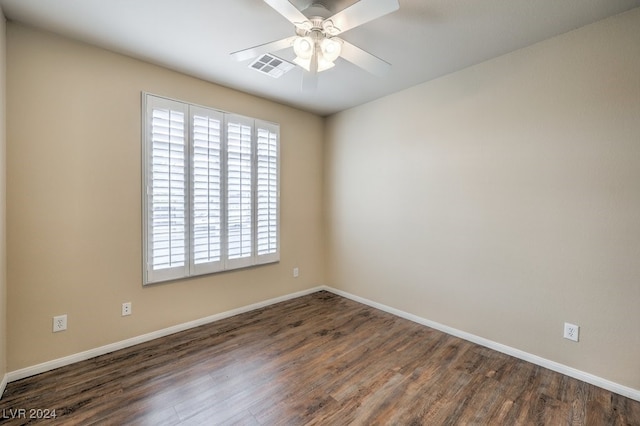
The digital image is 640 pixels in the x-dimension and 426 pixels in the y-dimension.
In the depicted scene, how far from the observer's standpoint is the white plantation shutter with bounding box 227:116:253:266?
3213 millimetres

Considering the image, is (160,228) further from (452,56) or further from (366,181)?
(452,56)

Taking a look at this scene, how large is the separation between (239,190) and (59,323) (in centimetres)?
192

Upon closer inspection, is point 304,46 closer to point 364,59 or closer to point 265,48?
point 265,48

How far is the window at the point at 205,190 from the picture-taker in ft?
8.82

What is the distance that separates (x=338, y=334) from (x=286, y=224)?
1.59 meters

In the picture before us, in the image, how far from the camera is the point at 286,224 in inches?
152

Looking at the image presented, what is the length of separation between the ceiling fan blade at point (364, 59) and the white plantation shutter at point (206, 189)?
1.69 m

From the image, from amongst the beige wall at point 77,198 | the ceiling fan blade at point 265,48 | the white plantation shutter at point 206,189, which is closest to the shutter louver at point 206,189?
the white plantation shutter at point 206,189

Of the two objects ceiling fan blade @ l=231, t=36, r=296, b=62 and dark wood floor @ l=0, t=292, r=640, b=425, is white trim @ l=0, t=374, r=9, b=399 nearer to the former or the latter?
dark wood floor @ l=0, t=292, r=640, b=425

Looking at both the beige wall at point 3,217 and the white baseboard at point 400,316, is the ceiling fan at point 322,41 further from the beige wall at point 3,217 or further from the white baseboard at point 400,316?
the white baseboard at point 400,316

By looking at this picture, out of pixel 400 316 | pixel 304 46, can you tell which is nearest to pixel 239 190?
pixel 304 46

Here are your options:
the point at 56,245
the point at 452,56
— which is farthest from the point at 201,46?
the point at 452,56

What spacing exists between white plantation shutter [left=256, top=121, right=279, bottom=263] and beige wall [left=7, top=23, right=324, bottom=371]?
0.76 meters

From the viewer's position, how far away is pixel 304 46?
1.89 meters
